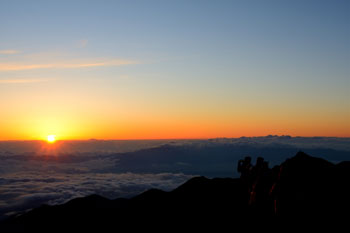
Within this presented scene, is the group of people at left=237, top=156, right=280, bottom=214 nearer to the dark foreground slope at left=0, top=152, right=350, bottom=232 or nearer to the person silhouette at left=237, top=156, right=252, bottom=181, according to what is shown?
the dark foreground slope at left=0, top=152, right=350, bottom=232

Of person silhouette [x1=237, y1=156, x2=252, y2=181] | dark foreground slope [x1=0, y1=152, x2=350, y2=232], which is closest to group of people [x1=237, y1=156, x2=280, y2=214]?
dark foreground slope [x1=0, y1=152, x2=350, y2=232]

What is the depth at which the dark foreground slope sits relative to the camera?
37000 mm

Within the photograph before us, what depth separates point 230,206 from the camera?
72312 millimetres

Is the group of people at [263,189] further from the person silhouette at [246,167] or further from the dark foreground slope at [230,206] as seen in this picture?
the person silhouette at [246,167]

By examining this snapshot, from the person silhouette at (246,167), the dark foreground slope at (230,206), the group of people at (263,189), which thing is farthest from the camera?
the person silhouette at (246,167)

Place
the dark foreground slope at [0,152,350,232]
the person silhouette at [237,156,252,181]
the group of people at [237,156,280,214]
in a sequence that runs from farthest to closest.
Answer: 1. the person silhouette at [237,156,252,181]
2. the group of people at [237,156,280,214]
3. the dark foreground slope at [0,152,350,232]

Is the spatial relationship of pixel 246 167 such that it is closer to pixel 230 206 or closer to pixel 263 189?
pixel 230 206

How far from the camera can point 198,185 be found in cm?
11100

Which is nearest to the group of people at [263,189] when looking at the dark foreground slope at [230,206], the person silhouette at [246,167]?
the dark foreground slope at [230,206]

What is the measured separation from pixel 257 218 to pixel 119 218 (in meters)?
72.2

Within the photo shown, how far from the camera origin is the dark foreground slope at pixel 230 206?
37000 mm

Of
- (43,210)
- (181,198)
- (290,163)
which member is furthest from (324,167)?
(43,210)

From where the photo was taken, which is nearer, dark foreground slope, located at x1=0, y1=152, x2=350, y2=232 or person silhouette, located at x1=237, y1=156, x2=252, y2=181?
dark foreground slope, located at x1=0, y1=152, x2=350, y2=232

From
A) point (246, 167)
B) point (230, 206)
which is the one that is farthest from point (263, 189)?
point (230, 206)
